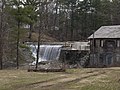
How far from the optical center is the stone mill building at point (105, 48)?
4861cm

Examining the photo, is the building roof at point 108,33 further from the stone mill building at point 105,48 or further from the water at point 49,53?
the water at point 49,53

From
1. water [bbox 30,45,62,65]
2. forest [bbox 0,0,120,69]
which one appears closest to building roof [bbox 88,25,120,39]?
water [bbox 30,45,62,65]

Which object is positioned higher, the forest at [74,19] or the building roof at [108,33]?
the forest at [74,19]

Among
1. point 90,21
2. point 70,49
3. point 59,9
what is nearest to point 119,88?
point 70,49

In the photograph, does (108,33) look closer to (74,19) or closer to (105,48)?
(105,48)

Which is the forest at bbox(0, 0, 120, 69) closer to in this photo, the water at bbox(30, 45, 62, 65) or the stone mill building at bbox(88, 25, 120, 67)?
the water at bbox(30, 45, 62, 65)

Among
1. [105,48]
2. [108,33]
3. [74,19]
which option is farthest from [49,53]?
[74,19]

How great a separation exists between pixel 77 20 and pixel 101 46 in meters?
30.8

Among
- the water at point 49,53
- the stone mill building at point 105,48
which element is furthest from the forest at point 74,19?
the stone mill building at point 105,48

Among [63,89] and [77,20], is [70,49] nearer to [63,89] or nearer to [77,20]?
[77,20]

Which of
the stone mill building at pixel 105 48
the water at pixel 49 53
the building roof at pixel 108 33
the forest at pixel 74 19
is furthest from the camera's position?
the forest at pixel 74 19

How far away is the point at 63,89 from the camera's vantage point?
61.7 ft

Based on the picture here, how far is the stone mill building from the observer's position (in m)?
48.6

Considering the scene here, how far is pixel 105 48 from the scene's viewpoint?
50.6 m
